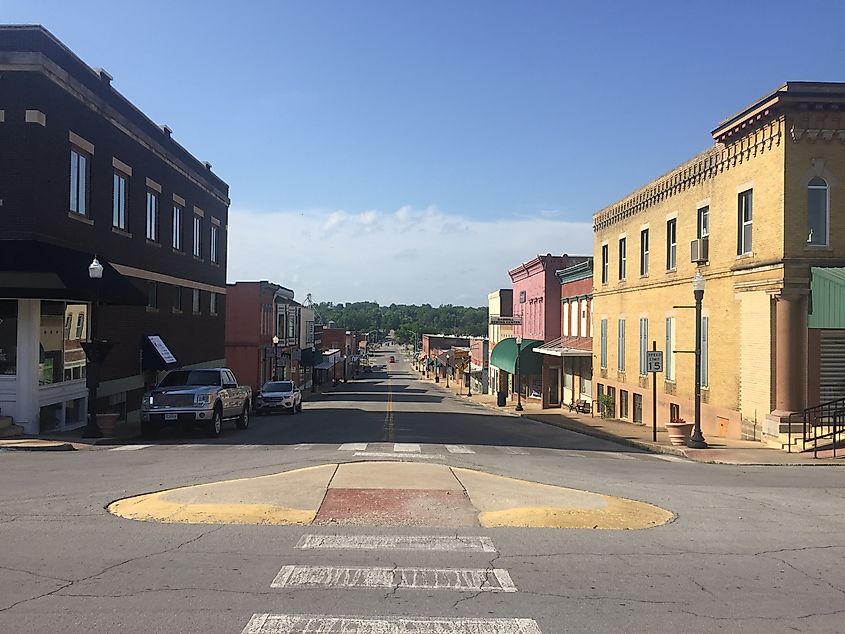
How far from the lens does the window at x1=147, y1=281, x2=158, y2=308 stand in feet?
108

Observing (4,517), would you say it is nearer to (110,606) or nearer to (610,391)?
(110,606)

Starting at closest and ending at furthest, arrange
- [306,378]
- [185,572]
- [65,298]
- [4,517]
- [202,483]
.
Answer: [185,572] < [4,517] < [202,483] < [65,298] < [306,378]

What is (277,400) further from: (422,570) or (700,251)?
(422,570)

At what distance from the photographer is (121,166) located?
28922 millimetres

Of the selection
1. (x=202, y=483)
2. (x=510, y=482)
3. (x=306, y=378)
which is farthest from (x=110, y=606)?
(x=306, y=378)

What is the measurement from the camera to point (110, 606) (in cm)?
675

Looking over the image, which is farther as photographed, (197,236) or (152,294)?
(197,236)

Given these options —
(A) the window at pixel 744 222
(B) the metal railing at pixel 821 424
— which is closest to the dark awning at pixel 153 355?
(A) the window at pixel 744 222

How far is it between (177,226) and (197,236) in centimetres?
385

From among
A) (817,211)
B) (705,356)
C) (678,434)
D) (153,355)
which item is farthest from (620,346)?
(153,355)

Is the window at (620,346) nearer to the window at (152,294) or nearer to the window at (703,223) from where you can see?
the window at (703,223)

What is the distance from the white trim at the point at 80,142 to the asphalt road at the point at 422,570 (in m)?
13.0

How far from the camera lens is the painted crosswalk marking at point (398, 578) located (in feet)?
24.4

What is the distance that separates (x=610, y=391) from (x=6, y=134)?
27544 mm
